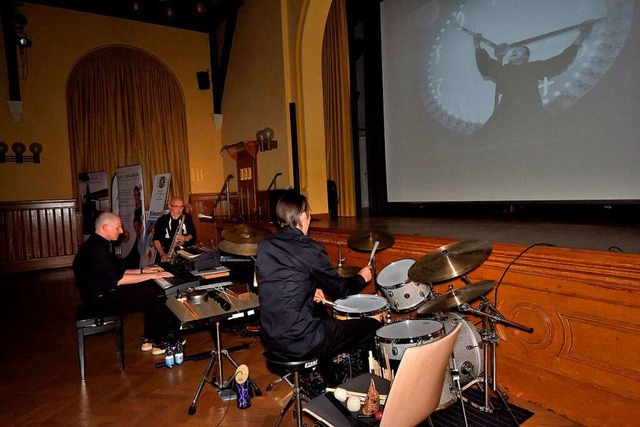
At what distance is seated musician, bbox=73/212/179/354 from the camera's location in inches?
130

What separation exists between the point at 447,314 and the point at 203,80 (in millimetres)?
7020

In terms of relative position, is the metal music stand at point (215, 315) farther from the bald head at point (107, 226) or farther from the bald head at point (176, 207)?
the bald head at point (176, 207)

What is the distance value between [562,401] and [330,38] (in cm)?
623

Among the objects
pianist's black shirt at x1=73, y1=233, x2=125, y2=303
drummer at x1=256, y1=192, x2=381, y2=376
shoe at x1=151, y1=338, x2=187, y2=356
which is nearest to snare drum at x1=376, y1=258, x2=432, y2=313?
drummer at x1=256, y1=192, x2=381, y2=376

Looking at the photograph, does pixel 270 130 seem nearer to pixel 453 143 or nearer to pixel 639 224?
pixel 453 143

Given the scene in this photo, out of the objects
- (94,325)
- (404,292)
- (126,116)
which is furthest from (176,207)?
(126,116)

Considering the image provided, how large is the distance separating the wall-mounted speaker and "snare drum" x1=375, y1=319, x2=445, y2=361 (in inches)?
274

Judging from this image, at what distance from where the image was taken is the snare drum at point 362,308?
2.50 m

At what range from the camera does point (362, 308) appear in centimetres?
258

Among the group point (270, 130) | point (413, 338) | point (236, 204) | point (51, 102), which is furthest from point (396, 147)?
point (51, 102)

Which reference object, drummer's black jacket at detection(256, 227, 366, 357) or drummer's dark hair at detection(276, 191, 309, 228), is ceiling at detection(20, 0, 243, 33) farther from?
drummer's black jacket at detection(256, 227, 366, 357)

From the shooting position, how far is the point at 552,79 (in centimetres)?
418

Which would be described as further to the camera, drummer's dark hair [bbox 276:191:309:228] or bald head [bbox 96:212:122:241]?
bald head [bbox 96:212:122:241]

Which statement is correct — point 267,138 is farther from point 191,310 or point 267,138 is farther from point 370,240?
point 191,310
